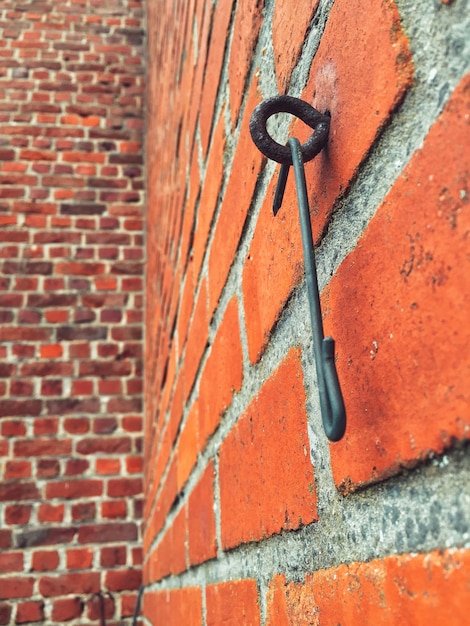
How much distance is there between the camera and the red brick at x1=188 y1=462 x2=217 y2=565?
2.25 ft

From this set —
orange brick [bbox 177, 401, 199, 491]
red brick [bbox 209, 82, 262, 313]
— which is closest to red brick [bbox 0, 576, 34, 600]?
orange brick [bbox 177, 401, 199, 491]

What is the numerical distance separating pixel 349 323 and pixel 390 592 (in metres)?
0.12

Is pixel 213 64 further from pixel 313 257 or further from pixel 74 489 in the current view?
pixel 74 489

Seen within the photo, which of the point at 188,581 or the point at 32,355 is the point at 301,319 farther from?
the point at 32,355

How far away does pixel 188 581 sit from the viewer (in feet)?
3.06

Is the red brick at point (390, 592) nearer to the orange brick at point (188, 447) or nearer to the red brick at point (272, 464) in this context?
the red brick at point (272, 464)

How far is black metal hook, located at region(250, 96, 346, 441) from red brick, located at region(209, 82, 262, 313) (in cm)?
14

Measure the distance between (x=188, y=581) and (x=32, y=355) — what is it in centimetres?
187

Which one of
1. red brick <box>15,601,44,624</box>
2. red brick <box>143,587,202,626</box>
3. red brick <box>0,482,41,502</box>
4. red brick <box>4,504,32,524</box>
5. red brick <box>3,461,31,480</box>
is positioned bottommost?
red brick <box>143,587,202,626</box>

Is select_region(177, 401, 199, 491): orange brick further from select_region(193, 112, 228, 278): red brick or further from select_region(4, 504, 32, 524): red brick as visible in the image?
select_region(4, 504, 32, 524): red brick

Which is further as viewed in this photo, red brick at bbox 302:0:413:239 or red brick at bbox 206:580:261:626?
red brick at bbox 206:580:261:626

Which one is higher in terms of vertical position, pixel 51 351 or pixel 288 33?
pixel 51 351

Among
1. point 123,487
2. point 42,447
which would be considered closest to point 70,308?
point 42,447

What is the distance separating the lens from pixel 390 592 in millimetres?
240
